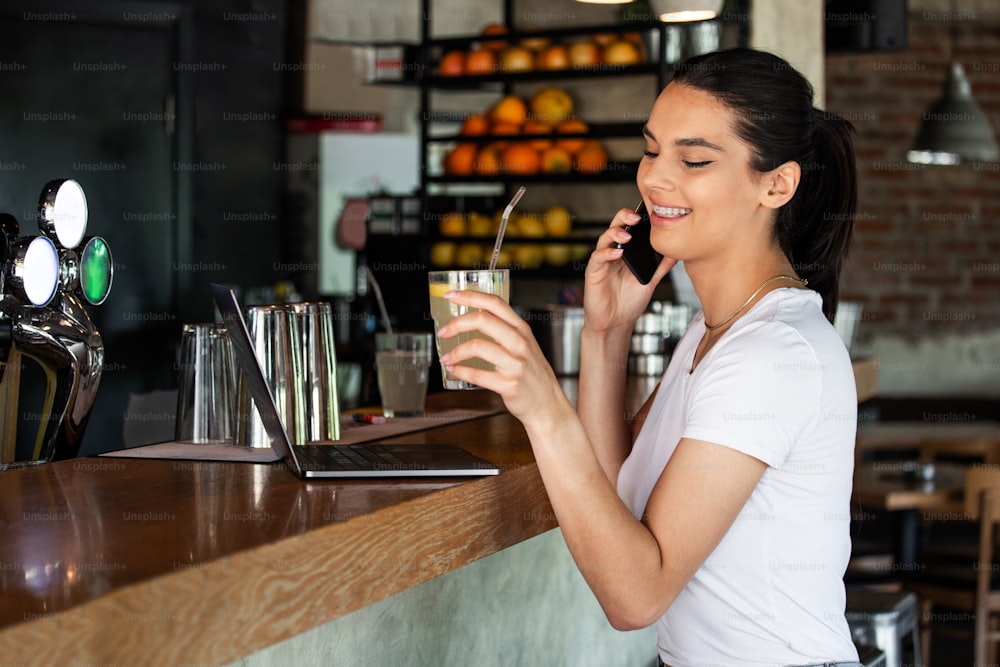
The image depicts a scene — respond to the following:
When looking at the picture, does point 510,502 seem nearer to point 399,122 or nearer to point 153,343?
point 153,343

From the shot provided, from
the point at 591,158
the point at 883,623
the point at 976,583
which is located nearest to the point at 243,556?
the point at 883,623

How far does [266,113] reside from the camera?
5.79m

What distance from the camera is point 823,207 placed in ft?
5.22

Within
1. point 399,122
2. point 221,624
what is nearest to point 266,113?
point 399,122

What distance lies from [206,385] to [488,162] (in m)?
2.37

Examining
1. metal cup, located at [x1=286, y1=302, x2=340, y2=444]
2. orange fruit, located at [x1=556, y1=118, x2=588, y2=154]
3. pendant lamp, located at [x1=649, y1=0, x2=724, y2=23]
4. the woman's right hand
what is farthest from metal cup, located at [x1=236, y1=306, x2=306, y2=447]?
orange fruit, located at [x1=556, y1=118, x2=588, y2=154]

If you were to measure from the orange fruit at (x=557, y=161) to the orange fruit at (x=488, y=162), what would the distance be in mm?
173

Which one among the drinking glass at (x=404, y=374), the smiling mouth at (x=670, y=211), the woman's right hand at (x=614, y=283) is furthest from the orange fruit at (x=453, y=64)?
the smiling mouth at (x=670, y=211)

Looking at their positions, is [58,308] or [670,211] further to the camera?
[58,308]

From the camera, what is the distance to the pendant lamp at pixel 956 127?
5.23 meters

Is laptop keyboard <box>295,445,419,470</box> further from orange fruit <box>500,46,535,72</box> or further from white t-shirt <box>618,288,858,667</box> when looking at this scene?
orange fruit <box>500,46,535,72</box>

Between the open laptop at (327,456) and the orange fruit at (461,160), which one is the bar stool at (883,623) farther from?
the orange fruit at (461,160)

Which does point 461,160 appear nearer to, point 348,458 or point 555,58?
point 555,58

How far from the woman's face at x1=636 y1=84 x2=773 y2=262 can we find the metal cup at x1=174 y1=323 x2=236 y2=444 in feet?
2.11
